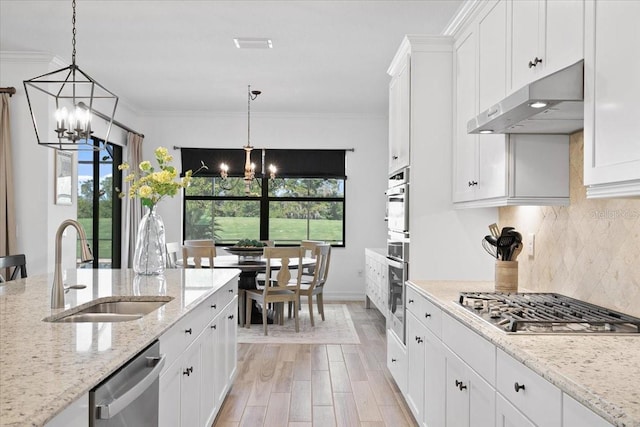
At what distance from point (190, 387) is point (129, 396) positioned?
0.99m

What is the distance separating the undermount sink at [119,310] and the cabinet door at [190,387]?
0.85 ft

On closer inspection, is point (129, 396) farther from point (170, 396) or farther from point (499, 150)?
point (499, 150)

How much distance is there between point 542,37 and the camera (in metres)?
2.16

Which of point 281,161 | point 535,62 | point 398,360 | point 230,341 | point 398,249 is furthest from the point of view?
point 281,161

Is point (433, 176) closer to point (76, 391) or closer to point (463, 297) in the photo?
point (463, 297)

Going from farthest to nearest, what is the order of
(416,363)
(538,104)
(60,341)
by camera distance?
(416,363)
(538,104)
(60,341)

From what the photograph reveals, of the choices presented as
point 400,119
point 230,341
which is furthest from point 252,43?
point 230,341

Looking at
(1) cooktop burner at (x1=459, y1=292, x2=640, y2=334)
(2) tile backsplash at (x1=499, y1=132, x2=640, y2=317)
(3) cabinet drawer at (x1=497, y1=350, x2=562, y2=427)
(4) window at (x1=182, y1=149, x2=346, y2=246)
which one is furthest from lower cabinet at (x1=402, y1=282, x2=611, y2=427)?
(4) window at (x1=182, y1=149, x2=346, y2=246)

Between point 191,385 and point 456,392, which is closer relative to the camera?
point 456,392

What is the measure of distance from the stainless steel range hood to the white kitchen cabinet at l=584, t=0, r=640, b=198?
0.17 feet

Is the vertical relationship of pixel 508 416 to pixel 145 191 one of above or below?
below

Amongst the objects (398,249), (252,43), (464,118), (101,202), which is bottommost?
(398,249)

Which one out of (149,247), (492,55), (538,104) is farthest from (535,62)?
(149,247)

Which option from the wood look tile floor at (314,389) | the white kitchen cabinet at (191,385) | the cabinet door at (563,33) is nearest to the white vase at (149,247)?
the white kitchen cabinet at (191,385)
